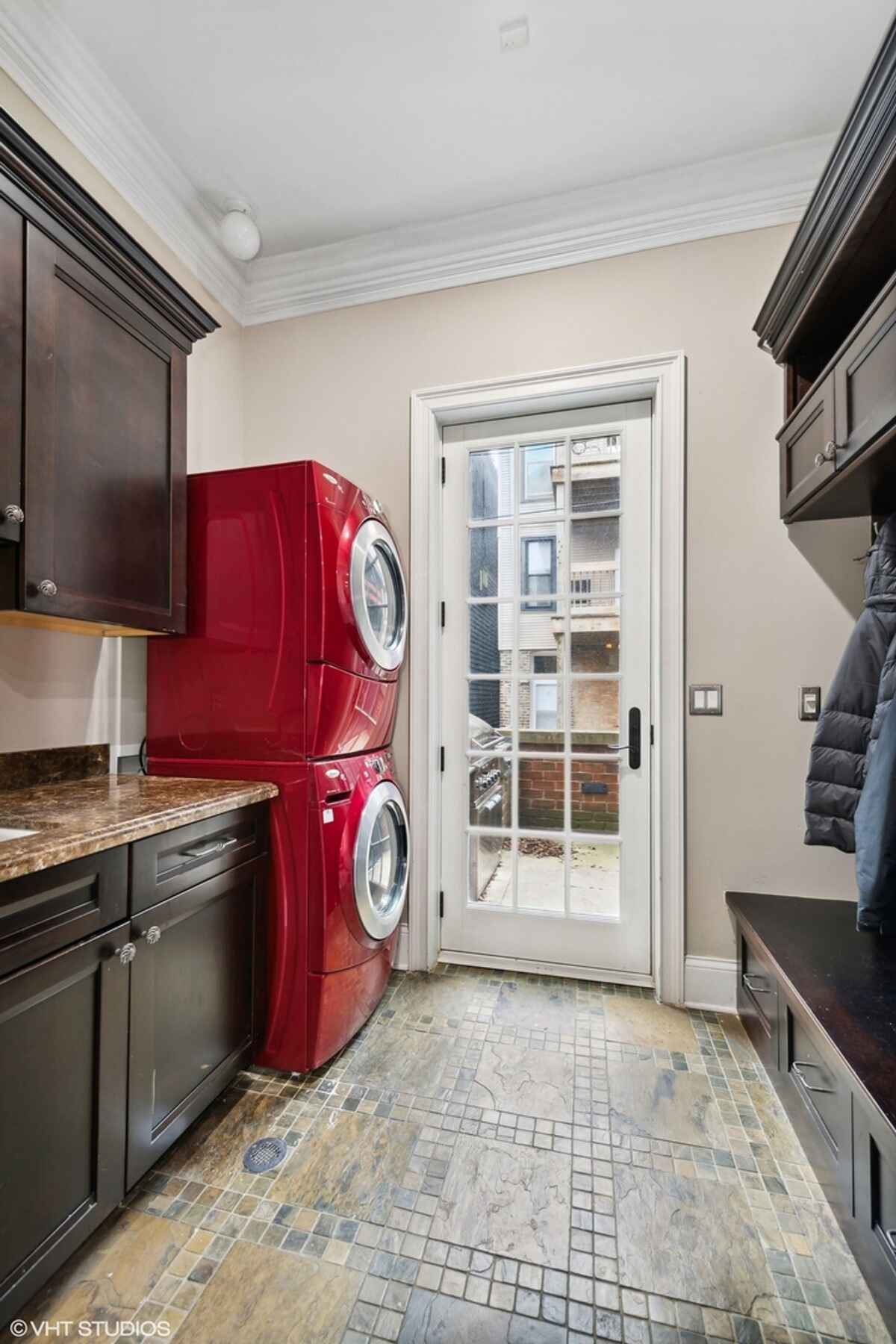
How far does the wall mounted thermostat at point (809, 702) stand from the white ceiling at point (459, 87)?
1.83 metres

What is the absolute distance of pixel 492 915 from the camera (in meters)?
2.44

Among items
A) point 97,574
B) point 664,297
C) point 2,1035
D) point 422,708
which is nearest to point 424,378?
point 664,297

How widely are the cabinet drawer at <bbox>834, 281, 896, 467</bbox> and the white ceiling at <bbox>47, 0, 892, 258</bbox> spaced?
3.24ft

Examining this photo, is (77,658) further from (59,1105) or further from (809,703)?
A: (809,703)

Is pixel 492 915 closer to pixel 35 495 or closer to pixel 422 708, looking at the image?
pixel 422 708

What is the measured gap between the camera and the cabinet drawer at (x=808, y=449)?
1.66 m

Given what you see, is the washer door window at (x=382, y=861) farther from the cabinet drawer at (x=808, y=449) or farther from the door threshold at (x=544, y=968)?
the cabinet drawer at (x=808, y=449)

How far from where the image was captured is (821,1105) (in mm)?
1359

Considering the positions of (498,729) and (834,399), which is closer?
(834,399)

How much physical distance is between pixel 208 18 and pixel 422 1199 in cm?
304

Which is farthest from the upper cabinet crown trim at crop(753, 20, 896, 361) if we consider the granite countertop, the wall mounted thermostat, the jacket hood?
the granite countertop

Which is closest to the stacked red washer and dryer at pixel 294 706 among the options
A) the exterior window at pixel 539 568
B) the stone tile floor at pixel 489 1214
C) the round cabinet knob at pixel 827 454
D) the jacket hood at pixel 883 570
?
the stone tile floor at pixel 489 1214

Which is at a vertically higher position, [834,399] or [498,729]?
[834,399]

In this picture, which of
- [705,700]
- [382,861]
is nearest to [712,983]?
[705,700]
